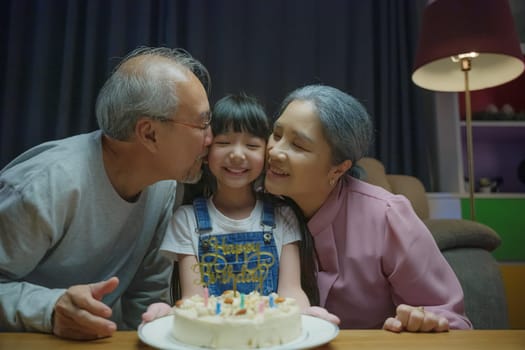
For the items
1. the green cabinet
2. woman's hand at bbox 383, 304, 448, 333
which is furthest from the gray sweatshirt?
the green cabinet

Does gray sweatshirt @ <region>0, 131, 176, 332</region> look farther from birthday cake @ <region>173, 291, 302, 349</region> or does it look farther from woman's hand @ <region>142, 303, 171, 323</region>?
birthday cake @ <region>173, 291, 302, 349</region>

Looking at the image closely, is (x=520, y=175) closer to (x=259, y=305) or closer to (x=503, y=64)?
(x=503, y=64)

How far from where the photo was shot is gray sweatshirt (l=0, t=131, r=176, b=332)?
109 centimetres

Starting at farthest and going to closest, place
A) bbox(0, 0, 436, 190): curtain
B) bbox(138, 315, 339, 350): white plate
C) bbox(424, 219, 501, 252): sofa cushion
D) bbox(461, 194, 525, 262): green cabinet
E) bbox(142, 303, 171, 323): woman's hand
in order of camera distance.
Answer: bbox(0, 0, 436, 190): curtain
bbox(461, 194, 525, 262): green cabinet
bbox(424, 219, 501, 252): sofa cushion
bbox(142, 303, 171, 323): woman's hand
bbox(138, 315, 339, 350): white plate

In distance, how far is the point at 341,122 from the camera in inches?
52.9

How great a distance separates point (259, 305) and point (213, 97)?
98.5 inches

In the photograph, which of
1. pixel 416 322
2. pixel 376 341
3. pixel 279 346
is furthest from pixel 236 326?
pixel 416 322

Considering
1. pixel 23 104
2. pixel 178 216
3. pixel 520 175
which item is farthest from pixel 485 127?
pixel 23 104

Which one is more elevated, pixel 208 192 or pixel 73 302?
pixel 208 192

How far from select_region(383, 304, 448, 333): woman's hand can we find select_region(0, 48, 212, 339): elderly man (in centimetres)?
73

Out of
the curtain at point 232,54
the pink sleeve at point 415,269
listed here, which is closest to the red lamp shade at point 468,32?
the curtain at point 232,54

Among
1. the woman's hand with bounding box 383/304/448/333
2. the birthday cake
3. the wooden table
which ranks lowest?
the wooden table

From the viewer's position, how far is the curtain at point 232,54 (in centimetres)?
310

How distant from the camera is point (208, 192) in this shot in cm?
154
